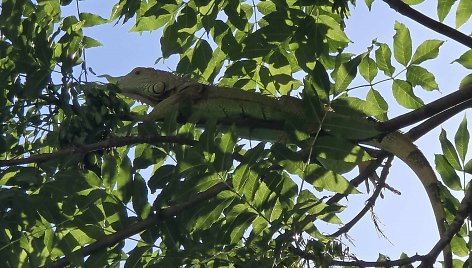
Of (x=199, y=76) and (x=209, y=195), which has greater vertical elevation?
(x=199, y=76)

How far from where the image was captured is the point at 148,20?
16.0 ft

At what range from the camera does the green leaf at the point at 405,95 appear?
4.23 m

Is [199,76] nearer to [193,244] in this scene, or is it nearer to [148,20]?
[148,20]

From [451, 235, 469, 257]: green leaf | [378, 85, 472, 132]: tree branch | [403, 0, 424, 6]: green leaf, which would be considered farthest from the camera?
[403, 0, 424, 6]: green leaf

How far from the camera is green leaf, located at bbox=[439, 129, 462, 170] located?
11.8ft

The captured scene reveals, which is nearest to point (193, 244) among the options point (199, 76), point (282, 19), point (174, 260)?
point (174, 260)

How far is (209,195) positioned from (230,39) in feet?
4.66

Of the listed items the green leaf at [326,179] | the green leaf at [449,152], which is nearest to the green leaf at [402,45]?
the green leaf at [449,152]

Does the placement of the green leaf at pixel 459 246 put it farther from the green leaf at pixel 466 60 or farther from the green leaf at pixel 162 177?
the green leaf at pixel 162 177

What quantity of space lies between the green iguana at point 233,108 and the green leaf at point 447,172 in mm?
242

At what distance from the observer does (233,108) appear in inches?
184

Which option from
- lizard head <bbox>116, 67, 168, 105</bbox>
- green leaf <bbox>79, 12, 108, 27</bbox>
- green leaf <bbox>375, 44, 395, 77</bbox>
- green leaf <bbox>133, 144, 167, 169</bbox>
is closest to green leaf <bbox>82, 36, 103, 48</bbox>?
green leaf <bbox>79, 12, 108, 27</bbox>

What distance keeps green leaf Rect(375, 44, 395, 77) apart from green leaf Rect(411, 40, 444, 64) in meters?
0.13

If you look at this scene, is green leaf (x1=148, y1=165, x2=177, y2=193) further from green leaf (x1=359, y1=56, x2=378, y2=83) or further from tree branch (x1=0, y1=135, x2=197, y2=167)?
green leaf (x1=359, y1=56, x2=378, y2=83)
